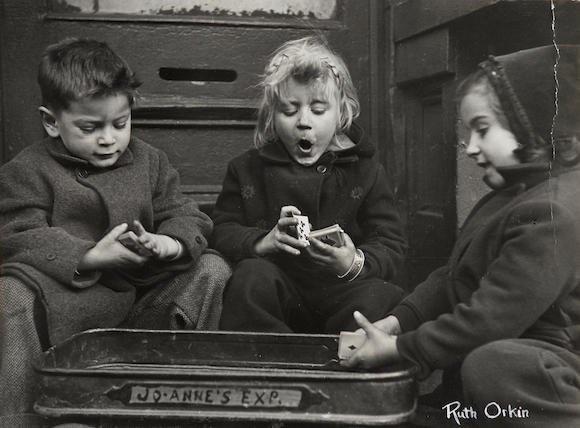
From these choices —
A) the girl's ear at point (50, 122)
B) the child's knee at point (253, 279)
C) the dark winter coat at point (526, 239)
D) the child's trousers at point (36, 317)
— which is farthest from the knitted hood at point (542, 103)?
the girl's ear at point (50, 122)

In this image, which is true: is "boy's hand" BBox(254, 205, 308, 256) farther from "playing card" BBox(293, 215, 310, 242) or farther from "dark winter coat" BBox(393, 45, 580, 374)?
"dark winter coat" BBox(393, 45, 580, 374)

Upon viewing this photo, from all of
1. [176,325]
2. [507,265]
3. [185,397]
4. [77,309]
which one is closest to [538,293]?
[507,265]

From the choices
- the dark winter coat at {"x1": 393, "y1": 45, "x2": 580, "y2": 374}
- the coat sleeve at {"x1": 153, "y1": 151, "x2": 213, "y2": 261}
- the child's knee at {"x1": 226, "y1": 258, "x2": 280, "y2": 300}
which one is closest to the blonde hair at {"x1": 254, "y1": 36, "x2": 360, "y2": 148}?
the coat sleeve at {"x1": 153, "y1": 151, "x2": 213, "y2": 261}

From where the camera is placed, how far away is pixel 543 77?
58.1 inches

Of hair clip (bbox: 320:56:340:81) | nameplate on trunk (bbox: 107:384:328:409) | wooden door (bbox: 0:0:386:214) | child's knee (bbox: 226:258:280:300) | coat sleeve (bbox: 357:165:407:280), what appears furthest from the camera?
wooden door (bbox: 0:0:386:214)

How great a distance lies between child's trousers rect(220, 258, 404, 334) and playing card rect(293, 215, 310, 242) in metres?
0.10

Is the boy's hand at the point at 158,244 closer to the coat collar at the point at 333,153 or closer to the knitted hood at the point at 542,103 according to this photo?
the coat collar at the point at 333,153

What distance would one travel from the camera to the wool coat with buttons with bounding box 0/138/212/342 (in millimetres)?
1607

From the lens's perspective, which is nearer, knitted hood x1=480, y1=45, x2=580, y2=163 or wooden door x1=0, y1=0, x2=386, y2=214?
knitted hood x1=480, y1=45, x2=580, y2=163

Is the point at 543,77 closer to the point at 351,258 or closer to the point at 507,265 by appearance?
the point at 507,265

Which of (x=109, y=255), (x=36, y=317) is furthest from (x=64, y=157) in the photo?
(x=36, y=317)

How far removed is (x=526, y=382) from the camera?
1.35m

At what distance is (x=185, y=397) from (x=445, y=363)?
1.47 ft

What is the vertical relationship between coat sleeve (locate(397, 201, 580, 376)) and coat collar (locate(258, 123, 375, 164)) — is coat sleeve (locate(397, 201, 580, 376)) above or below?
below
